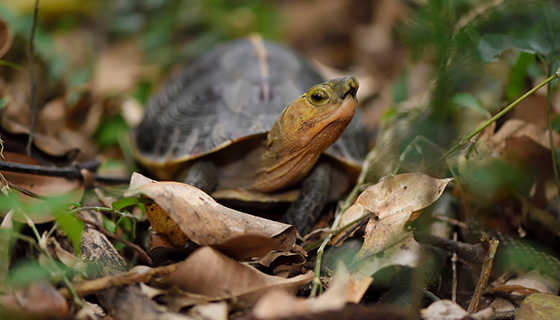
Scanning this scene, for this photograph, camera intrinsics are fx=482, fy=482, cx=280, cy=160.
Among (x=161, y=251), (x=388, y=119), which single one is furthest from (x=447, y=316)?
(x=388, y=119)

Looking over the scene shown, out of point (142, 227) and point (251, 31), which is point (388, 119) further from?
point (251, 31)

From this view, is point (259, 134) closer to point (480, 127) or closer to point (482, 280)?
point (480, 127)

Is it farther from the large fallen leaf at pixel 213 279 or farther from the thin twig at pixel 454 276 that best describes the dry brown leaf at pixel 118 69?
the thin twig at pixel 454 276

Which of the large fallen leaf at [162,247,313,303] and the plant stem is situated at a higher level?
the plant stem

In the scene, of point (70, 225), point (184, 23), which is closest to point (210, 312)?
point (70, 225)

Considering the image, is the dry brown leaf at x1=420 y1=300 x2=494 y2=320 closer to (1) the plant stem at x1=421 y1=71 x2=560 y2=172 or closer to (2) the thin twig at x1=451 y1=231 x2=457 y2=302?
(2) the thin twig at x1=451 y1=231 x2=457 y2=302

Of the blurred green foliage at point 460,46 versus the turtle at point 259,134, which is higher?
the blurred green foliage at point 460,46

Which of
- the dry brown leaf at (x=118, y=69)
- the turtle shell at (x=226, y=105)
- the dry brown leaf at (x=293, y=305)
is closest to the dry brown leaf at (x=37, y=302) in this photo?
the dry brown leaf at (x=293, y=305)

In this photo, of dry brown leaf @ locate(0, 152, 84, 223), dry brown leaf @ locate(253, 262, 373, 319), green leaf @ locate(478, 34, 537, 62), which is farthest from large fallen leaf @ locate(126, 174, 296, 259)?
green leaf @ locate(478, 34, 537, 62)
